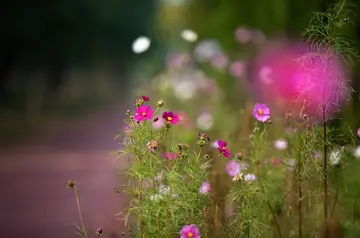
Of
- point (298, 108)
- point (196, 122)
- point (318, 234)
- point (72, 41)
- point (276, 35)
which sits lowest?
point (318, 234)

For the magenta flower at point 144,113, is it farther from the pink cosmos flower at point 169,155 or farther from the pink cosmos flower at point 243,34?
the pink cosmos flower at point 243,34

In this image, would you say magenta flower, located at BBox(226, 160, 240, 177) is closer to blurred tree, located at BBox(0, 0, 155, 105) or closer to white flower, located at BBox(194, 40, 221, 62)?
white flower, located at BBox(194, 40, 221, 62)

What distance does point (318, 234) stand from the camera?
99.2 inches

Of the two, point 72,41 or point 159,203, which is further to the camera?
point 72,41

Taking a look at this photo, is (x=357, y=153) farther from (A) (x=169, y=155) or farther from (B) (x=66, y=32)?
(B) (x=66, y=32)

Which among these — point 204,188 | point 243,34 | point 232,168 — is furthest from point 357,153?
point 243,34

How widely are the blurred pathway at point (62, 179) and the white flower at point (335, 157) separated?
3.14 feet

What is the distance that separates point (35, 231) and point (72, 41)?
6.22ft

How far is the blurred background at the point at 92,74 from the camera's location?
362cm

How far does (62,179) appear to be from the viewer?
12.7 feet

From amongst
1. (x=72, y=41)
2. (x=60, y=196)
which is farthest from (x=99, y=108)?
(x=60, y=196)

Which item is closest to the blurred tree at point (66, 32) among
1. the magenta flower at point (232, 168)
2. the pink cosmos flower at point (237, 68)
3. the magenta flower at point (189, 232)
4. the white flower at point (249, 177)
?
the pink cosmos flower at point (237, 68)

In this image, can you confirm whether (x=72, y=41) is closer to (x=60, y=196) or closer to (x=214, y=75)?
(x=214, y=75)

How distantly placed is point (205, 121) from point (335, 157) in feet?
5.16
